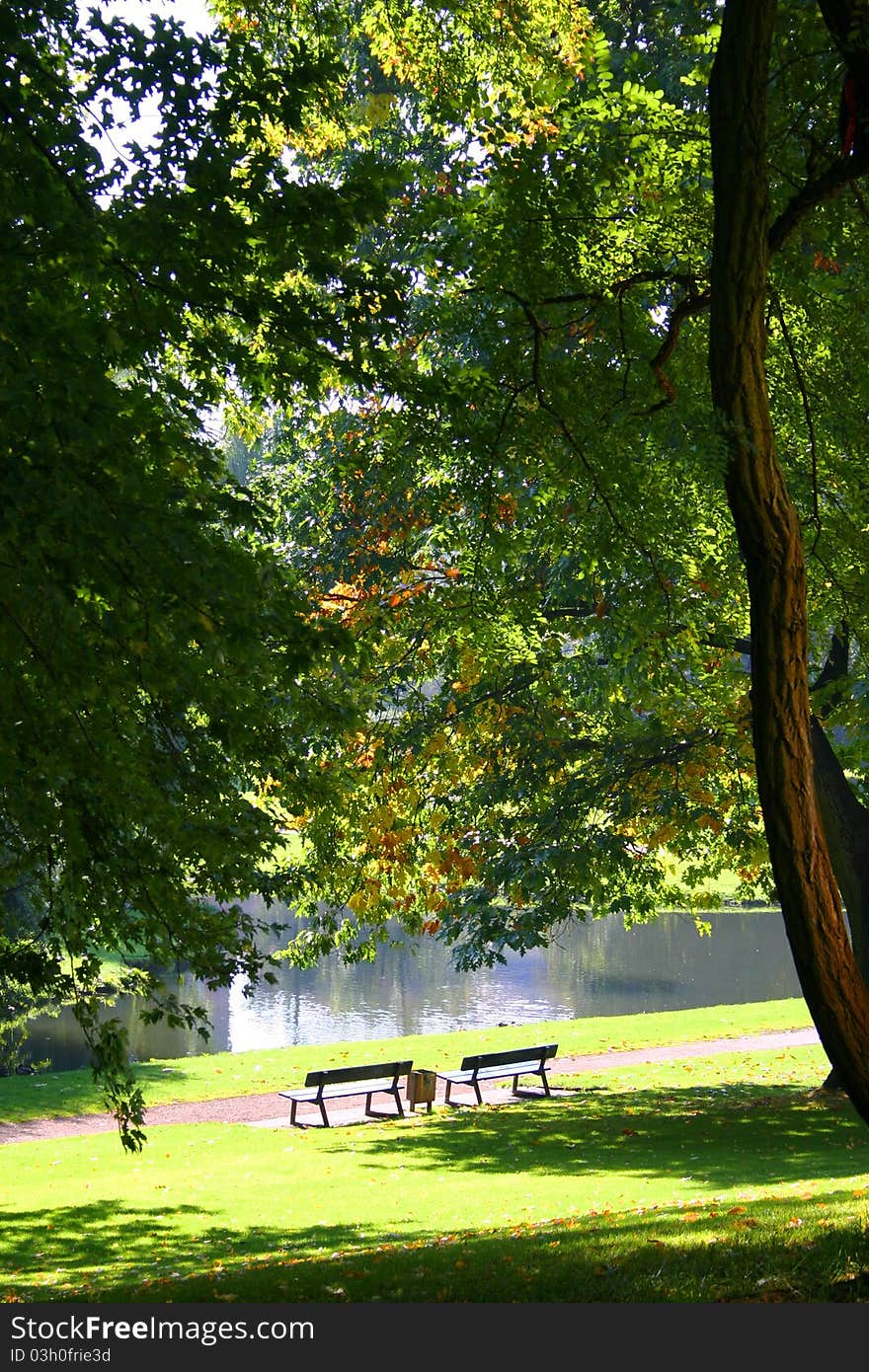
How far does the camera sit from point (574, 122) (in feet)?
26.8

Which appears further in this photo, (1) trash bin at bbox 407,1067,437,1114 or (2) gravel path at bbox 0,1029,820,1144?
(1) trash bin at bbox 407,1067,437,1114

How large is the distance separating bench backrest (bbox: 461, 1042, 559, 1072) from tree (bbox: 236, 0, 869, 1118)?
1.77m

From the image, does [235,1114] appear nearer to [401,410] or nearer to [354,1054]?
[354,1054]

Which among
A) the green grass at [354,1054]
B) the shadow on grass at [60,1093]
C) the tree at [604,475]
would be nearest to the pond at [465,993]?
the green grass at [354,1054]

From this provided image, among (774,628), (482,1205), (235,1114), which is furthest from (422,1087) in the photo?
(774,628)

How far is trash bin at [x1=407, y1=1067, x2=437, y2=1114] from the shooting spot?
16.5 meters

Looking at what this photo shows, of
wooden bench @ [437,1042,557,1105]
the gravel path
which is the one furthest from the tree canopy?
the gravel path

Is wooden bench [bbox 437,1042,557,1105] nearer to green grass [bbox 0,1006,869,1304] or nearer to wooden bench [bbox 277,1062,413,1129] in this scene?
green grass [bbox 0,1006,869,1304]

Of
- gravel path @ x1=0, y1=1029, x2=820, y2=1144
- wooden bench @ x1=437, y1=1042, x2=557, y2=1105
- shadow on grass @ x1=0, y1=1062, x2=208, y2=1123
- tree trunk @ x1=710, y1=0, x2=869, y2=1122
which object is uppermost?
tree trunk @ x1=710, y1=0, x2=869, y2=1122

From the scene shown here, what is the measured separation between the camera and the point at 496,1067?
667 inches

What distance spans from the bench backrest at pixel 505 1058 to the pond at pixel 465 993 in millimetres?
4776

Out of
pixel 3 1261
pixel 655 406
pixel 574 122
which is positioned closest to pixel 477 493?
pixel 655 406

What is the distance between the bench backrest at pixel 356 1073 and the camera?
15094 millimetres

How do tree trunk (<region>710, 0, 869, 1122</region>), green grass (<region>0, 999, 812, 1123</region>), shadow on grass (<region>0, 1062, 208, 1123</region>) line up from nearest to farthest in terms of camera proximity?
tree trunk (<region>710, 0, 869, 1122</region>) < shadow on grass (<region>0, 1062, 208, 1123</region>) < green grass (<region>0, 999, 812, 1123</region>)
